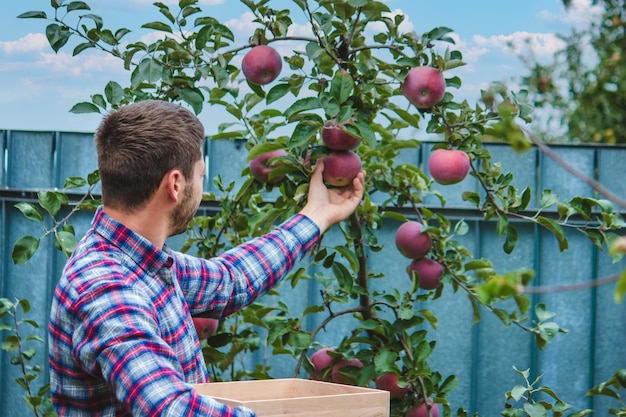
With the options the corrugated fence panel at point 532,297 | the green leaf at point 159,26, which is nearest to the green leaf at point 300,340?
the green leaf at point 159,26

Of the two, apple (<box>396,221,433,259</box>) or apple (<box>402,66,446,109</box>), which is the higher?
apple (<box>402,66,446,109</box>)

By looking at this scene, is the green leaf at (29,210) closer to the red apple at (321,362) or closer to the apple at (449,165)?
the red apple at (321,362)

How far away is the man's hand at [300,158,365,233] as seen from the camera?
69.9 inches

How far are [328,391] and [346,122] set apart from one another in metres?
0.59

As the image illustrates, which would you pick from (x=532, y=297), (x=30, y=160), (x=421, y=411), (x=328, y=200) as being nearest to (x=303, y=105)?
(x=328, y=200)

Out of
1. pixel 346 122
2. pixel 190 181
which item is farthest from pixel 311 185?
pixel 190 181

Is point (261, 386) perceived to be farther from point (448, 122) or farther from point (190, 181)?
point (448, 122)

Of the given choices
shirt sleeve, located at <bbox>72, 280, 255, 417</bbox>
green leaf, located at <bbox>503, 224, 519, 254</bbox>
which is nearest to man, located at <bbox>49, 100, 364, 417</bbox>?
shirt sleeve, located at <bbox>72, 280, 255, 417</bbox>

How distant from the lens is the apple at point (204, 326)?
1999mm

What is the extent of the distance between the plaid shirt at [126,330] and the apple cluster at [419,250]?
54 centimetres

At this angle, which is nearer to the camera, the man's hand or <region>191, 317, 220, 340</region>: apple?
the man's hand

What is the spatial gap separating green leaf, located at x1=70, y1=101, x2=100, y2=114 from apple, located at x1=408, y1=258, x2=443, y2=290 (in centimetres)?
84

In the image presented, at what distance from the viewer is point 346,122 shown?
171 cm

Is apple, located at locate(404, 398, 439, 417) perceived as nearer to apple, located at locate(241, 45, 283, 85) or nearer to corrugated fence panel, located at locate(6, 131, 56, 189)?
apple, located at locate(241, 45, 283, 85)
